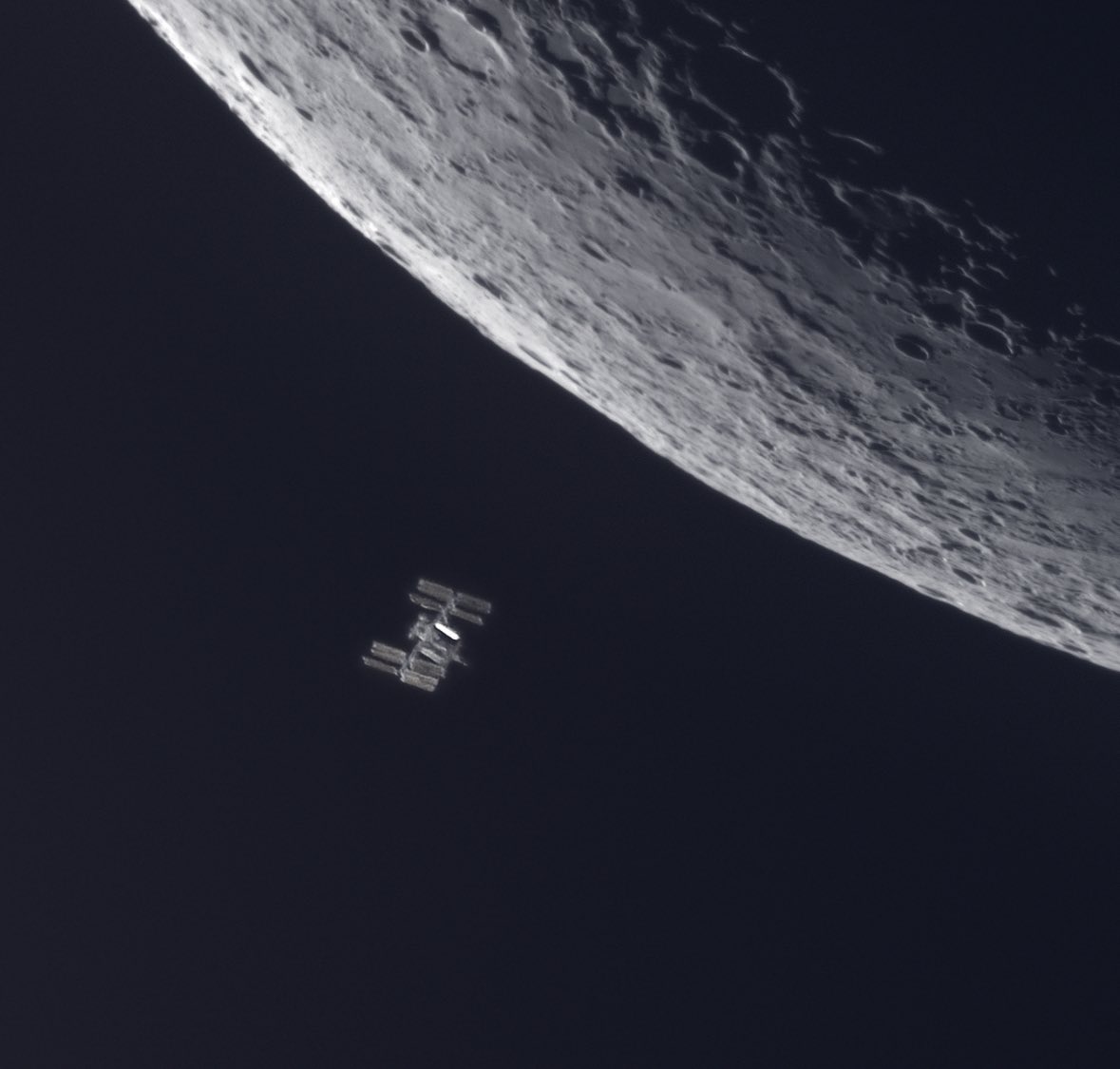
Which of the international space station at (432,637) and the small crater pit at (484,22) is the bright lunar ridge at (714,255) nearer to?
the small crater pit at (484,22)

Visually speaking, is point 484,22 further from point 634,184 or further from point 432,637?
point 432,637


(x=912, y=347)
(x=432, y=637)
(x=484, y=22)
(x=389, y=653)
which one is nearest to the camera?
(x=484, y=22)

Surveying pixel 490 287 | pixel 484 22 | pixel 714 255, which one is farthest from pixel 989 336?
pixel 490 287

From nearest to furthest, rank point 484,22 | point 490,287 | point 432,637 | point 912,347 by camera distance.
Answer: point 484,22, point 912,347, point 490,287, point 432,637

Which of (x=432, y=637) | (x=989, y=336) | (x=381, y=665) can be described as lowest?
(x=381, y=665)

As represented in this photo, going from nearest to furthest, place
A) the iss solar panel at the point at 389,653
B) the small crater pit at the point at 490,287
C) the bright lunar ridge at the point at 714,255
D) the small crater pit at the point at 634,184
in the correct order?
1. the bright lunar ridge at the point at 714,255
2. the small crater pit at the point at 634,184
3. the small crater pit at the point at 490,287
4. the iss solar panel at the point at 389,653

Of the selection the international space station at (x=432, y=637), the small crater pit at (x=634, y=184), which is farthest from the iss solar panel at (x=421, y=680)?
the small crater pit at (x=634, y=184)

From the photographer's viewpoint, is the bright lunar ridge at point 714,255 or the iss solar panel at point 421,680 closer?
the bright lunar ridge at point 714,255
